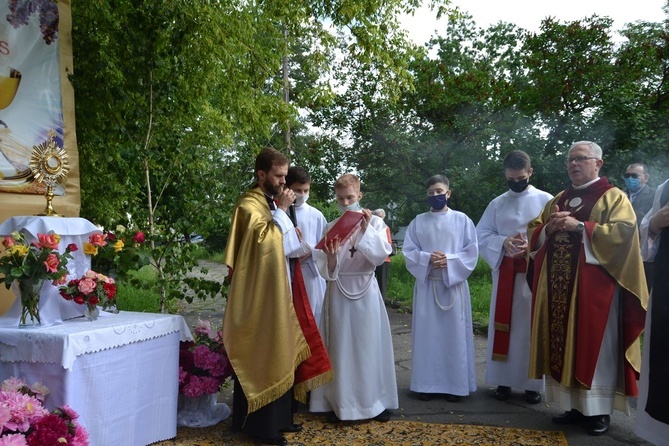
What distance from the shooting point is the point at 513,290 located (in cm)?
581

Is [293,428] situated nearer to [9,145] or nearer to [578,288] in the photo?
[578,288]

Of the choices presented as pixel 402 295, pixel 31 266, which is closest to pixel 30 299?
pixel 31 266

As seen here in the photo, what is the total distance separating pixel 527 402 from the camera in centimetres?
567

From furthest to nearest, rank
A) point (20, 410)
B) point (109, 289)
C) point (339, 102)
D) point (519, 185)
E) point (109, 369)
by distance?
point (339, 102)
point (519, 185)
point (109, 289)
point (109, 369)
point (20, 410)

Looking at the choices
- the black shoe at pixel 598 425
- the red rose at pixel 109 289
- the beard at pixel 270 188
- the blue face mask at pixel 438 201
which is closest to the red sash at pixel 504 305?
the blue face mask at pixel 438 201

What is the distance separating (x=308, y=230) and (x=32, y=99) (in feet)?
9.47

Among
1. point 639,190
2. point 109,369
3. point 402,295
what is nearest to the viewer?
point 109,369

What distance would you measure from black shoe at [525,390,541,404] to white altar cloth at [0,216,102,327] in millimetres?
3865

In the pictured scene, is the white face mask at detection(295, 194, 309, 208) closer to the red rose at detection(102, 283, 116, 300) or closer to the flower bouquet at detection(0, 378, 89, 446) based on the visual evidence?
the red rose at detection(102, 283, 116, 300)

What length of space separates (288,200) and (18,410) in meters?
2.30

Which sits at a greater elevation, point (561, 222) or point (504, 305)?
point (561, 222)

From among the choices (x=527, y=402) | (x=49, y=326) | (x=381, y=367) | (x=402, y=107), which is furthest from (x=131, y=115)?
(x=402, y=107)

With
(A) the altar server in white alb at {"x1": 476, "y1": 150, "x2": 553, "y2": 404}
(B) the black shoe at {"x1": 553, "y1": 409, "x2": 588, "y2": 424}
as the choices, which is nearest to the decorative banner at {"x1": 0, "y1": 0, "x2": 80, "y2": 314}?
(A) the altar server in white alb at {"x1": 476, "y1": 150, "x2": 553, "y2": 404}

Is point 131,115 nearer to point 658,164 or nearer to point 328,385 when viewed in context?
point 328,385
